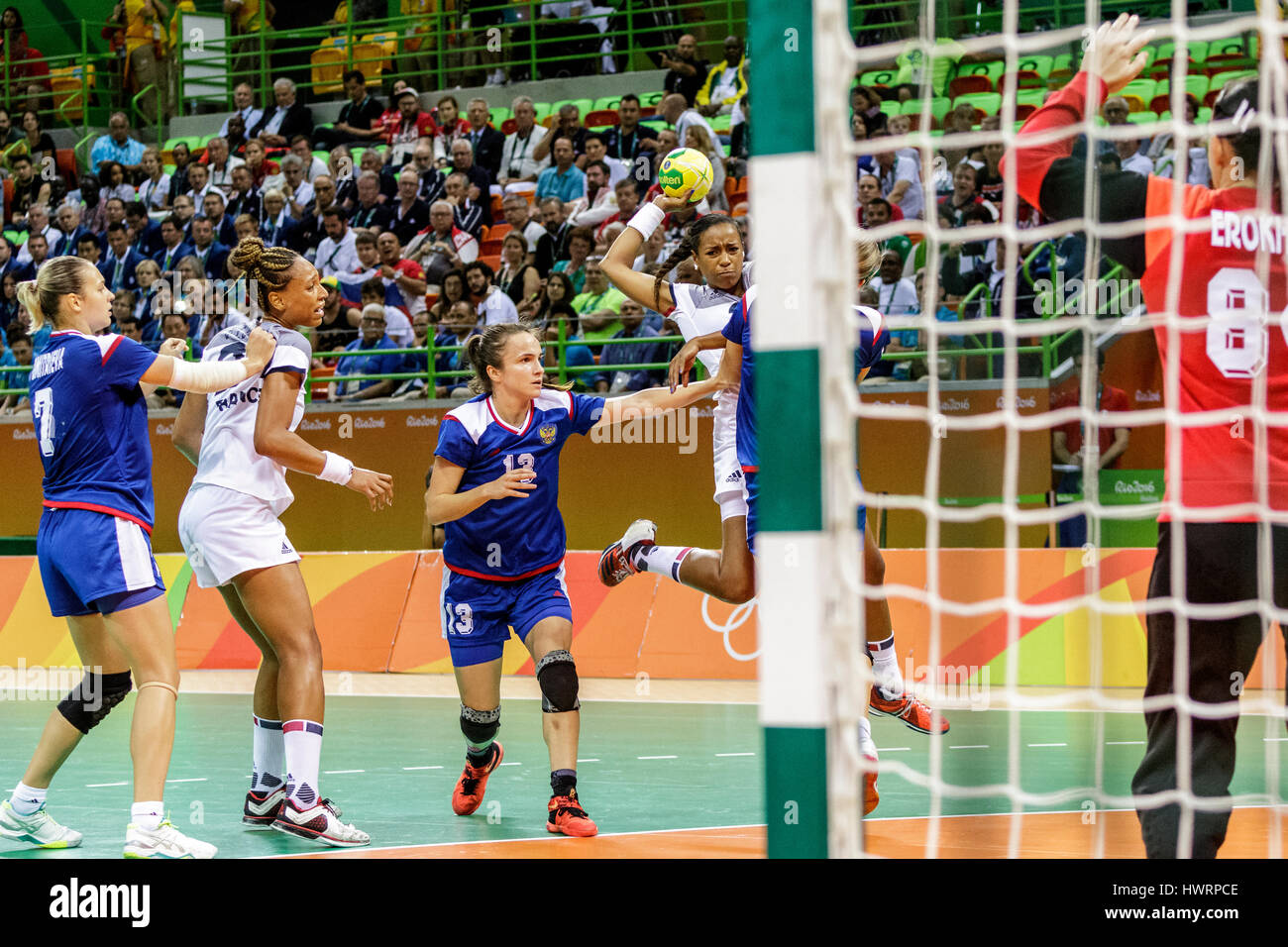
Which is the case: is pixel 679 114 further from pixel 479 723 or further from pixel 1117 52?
pixel 1117 52

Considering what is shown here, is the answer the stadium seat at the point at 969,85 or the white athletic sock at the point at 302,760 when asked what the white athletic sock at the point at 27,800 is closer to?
the white athletic sock at the point at 302,760

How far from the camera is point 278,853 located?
15.6ft

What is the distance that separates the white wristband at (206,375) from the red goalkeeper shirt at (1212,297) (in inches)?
102

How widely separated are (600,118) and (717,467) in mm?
10642

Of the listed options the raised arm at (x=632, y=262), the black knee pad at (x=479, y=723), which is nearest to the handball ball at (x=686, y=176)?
the raised arm at (x=632, y=262)

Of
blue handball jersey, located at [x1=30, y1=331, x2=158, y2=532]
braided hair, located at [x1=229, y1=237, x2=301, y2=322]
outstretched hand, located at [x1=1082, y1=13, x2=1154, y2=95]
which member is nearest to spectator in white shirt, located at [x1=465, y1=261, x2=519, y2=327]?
braided hair, located at [x1=229, y1=237, x2=301, y2=322]

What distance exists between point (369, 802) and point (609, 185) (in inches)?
366

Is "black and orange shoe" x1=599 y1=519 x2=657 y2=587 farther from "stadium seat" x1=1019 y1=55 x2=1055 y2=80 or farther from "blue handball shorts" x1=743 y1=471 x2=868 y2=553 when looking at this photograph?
"stadium seat" x1=1019 y1=55 x2=1055 y2=80

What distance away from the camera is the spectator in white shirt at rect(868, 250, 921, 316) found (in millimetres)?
11000

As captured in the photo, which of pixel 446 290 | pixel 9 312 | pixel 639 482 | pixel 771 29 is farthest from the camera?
pixel 9 312

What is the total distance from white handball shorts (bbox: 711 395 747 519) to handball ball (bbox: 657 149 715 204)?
919 mm
